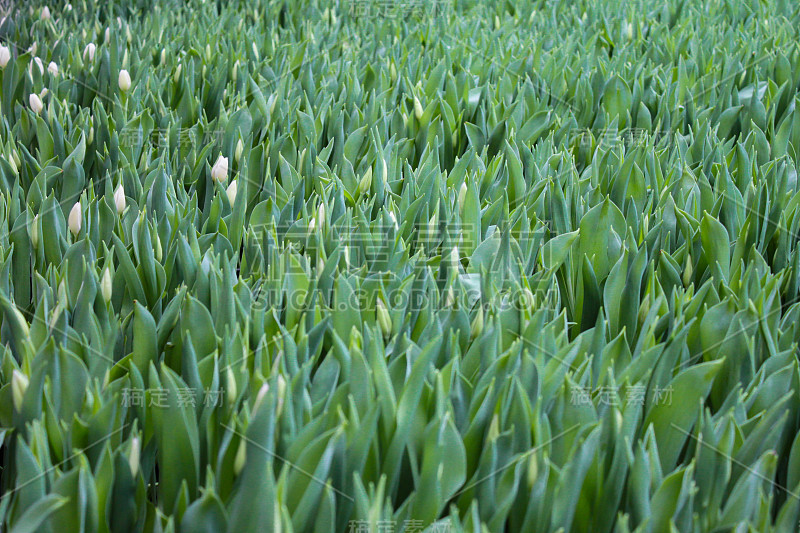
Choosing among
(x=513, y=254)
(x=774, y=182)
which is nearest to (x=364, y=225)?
(x=513, y=254)

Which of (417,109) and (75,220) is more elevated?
(417,109)

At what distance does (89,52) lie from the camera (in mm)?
3162

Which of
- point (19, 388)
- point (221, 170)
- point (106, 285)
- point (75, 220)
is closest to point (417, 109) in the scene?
point (221, 170)

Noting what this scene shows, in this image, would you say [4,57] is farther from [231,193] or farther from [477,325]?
[477,325]

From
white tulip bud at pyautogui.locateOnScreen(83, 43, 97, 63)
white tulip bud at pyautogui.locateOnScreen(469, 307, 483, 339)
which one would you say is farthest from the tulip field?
white tulip bud at pyautogui.locateOnScreen(83, 43, 97, 63)

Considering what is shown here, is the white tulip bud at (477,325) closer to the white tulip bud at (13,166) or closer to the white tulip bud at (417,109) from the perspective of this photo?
the white tulip bud at (417,109)

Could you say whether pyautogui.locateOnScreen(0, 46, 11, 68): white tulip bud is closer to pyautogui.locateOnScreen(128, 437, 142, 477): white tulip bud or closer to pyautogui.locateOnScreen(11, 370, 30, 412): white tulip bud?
pyautogui.locateOnScreen(11, 370, 30, 412): white tulip bud

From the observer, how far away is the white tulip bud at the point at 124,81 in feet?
8.95

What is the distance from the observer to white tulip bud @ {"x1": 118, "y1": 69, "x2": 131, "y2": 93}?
273 centimetres

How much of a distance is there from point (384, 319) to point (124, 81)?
1.80 metres

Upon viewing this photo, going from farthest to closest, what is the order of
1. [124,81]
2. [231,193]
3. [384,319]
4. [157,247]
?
→ [124,81]
[231,193]
[157,247]
[384,319]

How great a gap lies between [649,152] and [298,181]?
101 centimetres

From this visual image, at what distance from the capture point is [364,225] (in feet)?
5.77

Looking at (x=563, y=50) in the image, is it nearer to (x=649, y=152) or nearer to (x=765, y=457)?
(x=649, y=152)
